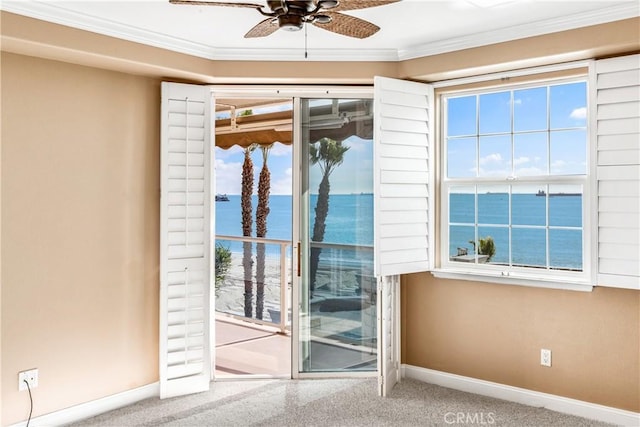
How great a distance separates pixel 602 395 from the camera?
3.38 m

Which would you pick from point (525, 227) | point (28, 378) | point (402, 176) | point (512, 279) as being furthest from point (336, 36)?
point (28, 378)

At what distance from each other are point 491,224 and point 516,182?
36cm

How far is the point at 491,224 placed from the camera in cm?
391

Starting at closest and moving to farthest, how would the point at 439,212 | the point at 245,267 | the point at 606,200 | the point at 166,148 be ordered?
1. the point at 606,200
2. the point at 166,148
3. the point at 439,212
4. the point at 245,267

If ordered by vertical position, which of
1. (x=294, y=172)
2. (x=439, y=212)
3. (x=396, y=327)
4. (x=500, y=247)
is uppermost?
(x=294, y=172)

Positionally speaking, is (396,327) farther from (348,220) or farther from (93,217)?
(93,217)

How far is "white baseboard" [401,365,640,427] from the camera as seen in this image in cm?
332

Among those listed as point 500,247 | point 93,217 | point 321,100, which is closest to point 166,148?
point 93,217

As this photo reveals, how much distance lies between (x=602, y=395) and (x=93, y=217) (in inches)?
140

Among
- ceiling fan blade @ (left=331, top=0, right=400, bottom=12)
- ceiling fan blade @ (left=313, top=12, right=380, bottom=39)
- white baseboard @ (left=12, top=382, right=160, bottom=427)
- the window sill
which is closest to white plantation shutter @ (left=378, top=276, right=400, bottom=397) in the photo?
the window sill

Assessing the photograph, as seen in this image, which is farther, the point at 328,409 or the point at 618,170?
the point at 328,409

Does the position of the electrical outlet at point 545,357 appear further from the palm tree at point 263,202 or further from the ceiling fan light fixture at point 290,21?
the ceiling fan light fixture at point 290,21

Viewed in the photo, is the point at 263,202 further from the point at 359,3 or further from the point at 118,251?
the point at 359,3

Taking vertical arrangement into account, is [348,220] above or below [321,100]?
below
